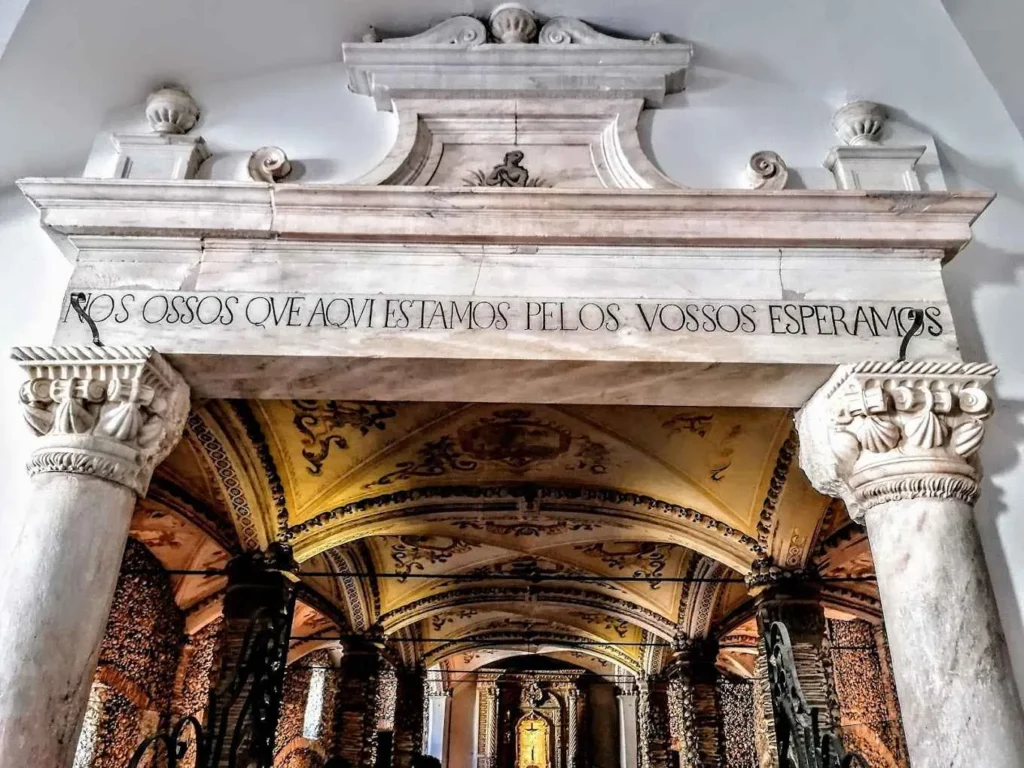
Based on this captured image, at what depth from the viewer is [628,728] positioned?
1878 cm

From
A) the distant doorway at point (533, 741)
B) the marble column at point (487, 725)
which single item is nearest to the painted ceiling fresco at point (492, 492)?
the marble column at point (487, 725)

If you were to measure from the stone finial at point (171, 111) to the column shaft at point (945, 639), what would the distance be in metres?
3.49

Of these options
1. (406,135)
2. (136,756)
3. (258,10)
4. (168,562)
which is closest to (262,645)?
(136,756)

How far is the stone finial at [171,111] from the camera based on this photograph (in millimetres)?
4160

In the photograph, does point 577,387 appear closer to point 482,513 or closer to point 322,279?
point 322,279

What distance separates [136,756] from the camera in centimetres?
315

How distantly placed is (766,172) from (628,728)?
16905 millimetres

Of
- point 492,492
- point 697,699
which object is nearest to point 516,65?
point 492,492

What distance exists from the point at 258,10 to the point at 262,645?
3178 mm

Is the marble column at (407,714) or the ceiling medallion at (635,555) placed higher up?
the ceiling medallion at (635,555)

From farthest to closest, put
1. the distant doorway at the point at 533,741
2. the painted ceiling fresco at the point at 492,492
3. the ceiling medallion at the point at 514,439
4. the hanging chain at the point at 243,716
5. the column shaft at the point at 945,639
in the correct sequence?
1. the distant doorway at the point at 533,741
2. the ceiling medallion at the point at 514,439
3. the painted ceiling fresco at the point at 492,492
4. the hanging chain at the point at 243,716
5. the column shaft at the point at 945,639

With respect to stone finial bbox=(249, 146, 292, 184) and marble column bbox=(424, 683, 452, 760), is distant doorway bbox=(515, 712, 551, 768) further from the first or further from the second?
stone finial bbox=(249, 146, 292, 184)

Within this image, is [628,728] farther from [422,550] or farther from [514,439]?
[514,439]

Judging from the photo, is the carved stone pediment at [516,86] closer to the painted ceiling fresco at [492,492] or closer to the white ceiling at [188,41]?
the white ceiling at [188,41]
